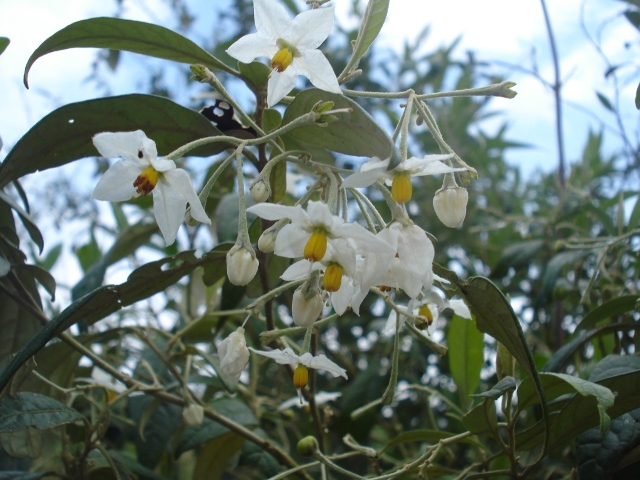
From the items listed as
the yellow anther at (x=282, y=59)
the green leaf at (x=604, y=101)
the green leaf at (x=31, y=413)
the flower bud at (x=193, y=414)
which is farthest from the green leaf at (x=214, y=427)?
the green leaf at (x=604, y=101)

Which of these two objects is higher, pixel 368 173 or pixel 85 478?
pixel 368 173

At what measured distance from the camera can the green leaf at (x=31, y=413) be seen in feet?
2.60

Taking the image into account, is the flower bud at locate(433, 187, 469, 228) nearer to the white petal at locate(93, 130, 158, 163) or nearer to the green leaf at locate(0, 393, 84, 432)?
the white petal at locate(93, 130, 158, 163)

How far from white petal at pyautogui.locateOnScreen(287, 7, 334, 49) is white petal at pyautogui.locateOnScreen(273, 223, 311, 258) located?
251 millimetres

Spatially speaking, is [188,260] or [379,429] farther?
[379,429]

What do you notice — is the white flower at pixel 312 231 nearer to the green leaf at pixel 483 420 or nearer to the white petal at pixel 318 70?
the white petal at pixel 318 70

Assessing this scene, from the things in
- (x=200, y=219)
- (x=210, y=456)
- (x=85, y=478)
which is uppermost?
(x=200, y=219)

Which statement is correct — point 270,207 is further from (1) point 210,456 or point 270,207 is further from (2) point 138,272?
(1) point 210,456

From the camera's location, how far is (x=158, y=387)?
1.04 metres

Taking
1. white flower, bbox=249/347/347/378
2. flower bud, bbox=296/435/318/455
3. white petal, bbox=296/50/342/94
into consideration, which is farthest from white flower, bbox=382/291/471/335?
white petal, bbox=296/50/342/94

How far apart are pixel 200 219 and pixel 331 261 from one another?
16 cm

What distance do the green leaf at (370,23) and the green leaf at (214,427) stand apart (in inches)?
29.9

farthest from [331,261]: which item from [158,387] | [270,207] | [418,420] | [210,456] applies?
[418,420]

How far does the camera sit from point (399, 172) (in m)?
0.64
